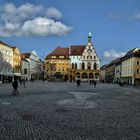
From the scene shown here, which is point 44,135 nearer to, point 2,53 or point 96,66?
point 2,53

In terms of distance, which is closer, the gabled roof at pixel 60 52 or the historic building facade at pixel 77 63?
the historic building facade at pixel 77 63

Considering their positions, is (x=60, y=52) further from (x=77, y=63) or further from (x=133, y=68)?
(x=133, y=68)

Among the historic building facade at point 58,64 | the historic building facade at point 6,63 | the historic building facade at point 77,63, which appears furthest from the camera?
the historic building facade at point 58,64

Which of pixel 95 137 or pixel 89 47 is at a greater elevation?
pixel 89 47

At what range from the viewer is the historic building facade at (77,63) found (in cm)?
13288

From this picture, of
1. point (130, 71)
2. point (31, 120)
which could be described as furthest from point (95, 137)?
point (130, 71)

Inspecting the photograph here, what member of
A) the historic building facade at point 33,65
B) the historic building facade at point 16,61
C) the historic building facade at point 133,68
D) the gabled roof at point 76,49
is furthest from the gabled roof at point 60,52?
the historic building facade at point 133,68

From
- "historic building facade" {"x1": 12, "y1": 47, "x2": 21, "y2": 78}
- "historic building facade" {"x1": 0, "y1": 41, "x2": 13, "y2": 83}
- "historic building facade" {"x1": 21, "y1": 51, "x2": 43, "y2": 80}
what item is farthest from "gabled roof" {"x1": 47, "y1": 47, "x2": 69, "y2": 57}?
"historic building facade" {"x1": 0, "y1": 41, "x2": 13, "y2": 83}

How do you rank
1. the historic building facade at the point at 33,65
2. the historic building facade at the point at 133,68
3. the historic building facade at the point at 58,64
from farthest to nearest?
the historic building facade at the point at 33,65 < the historic building facade at the point at 58,64 < the historic building facade at the point at 133,68

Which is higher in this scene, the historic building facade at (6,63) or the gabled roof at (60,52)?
the gabled roof at (60,52)

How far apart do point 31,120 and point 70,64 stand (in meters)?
125

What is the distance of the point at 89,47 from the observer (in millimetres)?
134625

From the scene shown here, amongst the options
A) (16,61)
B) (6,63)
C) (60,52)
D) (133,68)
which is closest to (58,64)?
(60,52)

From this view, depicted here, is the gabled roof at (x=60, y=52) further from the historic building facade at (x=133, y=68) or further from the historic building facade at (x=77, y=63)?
the historic building facade at (x=133, y=68)
